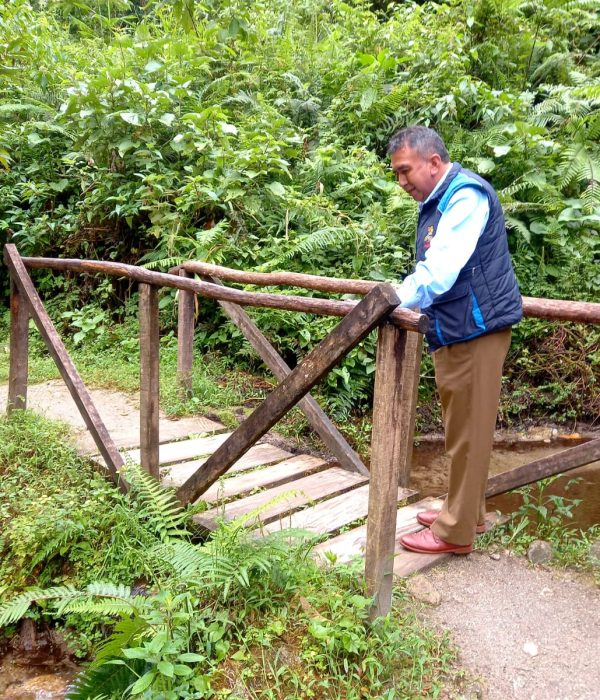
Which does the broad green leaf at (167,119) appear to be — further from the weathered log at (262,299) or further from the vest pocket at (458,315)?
the vest pocket at (458,315)

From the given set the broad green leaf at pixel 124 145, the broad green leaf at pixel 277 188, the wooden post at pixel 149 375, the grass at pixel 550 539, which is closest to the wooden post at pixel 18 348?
the wooden post at pixel 149 375

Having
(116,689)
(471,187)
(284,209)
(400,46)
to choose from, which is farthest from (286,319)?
(400,46)

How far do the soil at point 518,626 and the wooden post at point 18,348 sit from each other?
11.1 feet

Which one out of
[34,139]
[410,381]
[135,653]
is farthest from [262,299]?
[34,139]

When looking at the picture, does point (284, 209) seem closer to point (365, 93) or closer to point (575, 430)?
point (365, 93)

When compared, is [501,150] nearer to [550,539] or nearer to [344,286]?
[344,286]

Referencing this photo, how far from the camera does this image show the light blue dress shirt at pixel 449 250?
85.0 inches

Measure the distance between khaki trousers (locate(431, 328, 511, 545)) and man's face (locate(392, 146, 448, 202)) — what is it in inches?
27.7

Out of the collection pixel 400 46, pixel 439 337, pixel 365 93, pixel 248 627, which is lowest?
pixel 248 627

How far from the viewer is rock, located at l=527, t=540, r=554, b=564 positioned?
8.73 ft

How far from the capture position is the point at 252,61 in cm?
736

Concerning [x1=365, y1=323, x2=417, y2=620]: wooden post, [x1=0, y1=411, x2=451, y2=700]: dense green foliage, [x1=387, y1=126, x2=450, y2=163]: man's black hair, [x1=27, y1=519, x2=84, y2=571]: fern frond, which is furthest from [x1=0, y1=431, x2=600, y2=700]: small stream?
[x1=387, y1=126, x2=450, y2=163]: man's black hair

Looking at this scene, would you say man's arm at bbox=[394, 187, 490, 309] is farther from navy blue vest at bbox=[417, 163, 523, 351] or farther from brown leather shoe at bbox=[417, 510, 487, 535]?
brown leather shoe at bbox=[417, 510, 487, 535]

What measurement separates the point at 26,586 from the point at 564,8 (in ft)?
31.9
